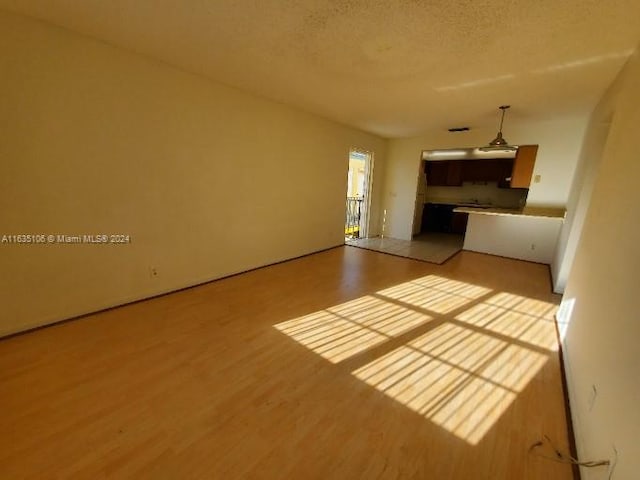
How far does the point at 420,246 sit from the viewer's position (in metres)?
5.71

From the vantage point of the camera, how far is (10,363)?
1.80m

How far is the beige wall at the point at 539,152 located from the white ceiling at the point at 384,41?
1.32 meters

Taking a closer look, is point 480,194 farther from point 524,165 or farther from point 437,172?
point 524,165

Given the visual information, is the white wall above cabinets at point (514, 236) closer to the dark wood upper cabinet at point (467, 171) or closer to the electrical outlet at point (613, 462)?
the dark wood upper cabinet at point (467, 171)

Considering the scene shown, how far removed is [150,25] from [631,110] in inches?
134

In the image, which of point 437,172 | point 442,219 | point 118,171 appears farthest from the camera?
point 442,219

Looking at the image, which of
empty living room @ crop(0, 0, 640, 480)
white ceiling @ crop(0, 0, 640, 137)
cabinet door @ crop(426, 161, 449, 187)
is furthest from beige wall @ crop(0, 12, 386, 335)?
cabinet door @ crop(426, 161, 449, 187)

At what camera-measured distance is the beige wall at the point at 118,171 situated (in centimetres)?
198

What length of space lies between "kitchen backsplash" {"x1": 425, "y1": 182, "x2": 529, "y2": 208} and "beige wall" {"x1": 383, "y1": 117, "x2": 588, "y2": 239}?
1799 millimetres

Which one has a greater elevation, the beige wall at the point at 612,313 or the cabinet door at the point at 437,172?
the cabinet door at the point at 437,172

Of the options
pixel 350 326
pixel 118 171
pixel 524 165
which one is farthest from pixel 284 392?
pixel 524 165

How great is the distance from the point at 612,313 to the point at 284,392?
5.92ft

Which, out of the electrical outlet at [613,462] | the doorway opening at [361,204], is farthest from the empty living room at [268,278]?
the doorway opening at [361,204]

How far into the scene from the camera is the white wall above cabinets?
15.0ft
